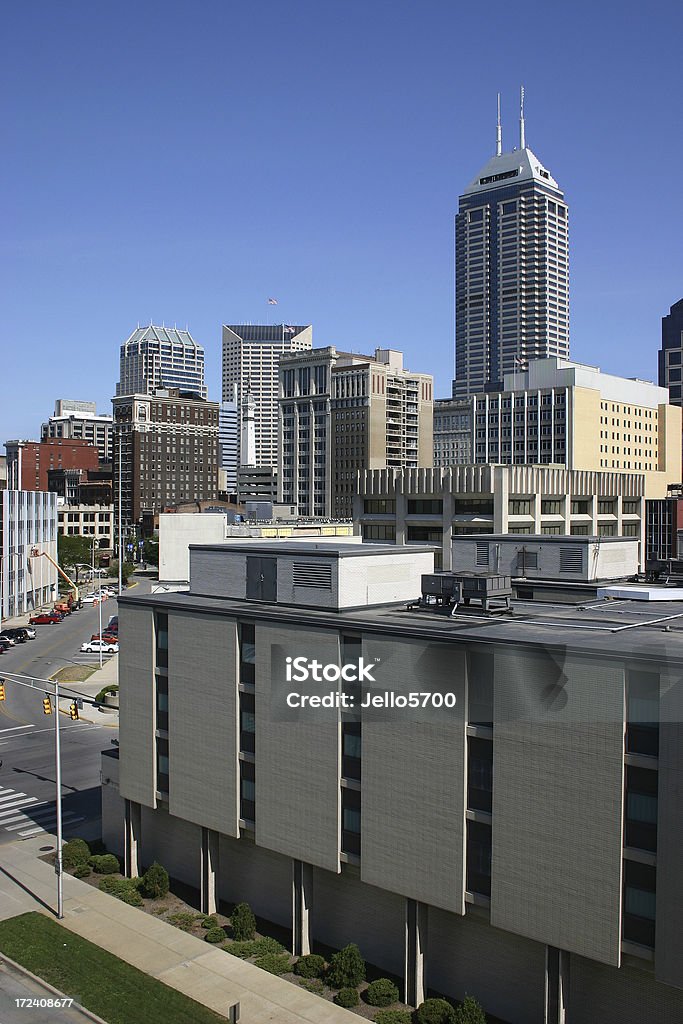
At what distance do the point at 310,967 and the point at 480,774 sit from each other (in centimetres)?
1071

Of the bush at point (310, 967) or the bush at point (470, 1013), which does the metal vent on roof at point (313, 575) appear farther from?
the bush at point (470, 1013)

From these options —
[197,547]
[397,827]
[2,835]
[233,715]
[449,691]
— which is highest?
[197,547]

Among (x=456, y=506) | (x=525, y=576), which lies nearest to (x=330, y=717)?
(x=525, y=576)

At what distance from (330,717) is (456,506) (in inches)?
2262

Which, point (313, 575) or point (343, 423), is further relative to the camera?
point (343, 423)

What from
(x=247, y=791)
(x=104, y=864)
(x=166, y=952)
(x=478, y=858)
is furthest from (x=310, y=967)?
(x=104, y=864)

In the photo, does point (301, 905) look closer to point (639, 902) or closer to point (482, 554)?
point (639, 902)

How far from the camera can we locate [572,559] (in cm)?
5312

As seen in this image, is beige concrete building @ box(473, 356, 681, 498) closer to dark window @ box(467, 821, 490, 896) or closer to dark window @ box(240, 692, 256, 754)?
dark window @ box(240, 692, 256, 754)

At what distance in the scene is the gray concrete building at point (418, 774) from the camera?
27.2 m

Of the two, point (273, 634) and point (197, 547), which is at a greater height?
point (197, 547)

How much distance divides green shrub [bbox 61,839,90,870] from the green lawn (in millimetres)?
5696

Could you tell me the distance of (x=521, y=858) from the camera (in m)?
29.2

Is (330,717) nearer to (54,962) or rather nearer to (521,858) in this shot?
(521,858)
